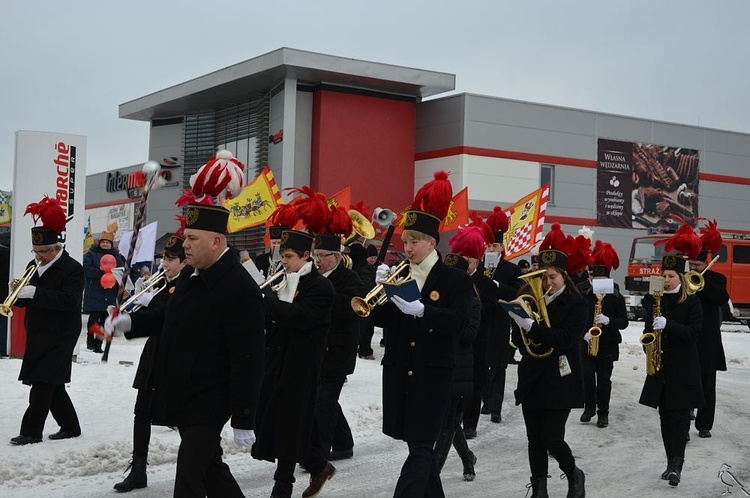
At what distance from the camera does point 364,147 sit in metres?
32.0

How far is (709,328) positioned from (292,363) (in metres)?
5.10

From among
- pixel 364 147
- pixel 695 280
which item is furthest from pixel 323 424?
pixel 364 147

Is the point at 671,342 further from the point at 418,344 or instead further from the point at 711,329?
the point at 418,344

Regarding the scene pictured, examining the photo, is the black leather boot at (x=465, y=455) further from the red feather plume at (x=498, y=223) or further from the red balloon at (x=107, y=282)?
the red balloon at (x=107, y=282)

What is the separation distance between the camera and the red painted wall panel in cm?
3125

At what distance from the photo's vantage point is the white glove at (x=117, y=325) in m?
5.16

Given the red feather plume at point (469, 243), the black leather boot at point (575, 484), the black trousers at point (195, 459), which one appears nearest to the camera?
the black trousers at point (195, 459)

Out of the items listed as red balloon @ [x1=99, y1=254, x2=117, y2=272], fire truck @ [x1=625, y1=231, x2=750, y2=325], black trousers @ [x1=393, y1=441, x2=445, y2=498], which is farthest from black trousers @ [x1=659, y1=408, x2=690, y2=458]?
fire truck @ [x1=625, y1=231, x2=750, y2=325]

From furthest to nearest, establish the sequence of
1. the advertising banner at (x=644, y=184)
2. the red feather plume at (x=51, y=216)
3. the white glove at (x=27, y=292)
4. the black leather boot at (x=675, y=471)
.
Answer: the advertising banner at (x=644, y=184), the red feather plume at (x=51, y=216), the white glove at (x=27, y=292), the black leather boot at (x=675, y=471)

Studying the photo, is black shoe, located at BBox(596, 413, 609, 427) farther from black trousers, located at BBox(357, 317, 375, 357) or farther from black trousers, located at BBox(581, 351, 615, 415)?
black trousers, located at BBox(357, 317, 375, 357)

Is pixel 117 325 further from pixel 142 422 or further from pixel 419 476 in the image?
pixel 419 476

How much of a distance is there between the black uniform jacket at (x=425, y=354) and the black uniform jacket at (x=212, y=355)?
124cm

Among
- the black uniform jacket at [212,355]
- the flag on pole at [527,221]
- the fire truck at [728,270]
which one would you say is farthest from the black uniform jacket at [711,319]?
the fire truck at [728,270]

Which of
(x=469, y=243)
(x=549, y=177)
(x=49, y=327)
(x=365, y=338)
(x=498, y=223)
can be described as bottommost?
(x=365, y=338)
